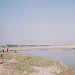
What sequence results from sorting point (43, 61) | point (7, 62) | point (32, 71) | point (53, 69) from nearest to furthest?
point (32, 71) < point (53, 69) < point (7, 62) < point (43, 61)

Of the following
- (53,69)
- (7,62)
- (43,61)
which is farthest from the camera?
A: (43,61)

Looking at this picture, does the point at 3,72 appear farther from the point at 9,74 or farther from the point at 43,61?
the point at 43,61

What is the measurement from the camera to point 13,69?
79.6ft

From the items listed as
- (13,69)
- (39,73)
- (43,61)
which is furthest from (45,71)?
(43,61)

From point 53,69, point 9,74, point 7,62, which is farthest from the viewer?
point 7,62

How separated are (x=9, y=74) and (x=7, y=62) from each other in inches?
219

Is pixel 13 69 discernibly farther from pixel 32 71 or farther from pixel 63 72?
pixel 63 72

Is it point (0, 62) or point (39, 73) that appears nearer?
point (39, 73)

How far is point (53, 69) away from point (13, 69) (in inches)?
180

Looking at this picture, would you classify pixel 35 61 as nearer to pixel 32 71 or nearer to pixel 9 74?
pixel 32 71

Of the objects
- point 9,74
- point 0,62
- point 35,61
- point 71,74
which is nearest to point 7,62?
point 0,62

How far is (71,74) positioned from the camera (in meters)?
26.7

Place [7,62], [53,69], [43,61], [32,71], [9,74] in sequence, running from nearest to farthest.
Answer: [9,74] → [32,71] → [53,69] → [7,62] → [43,61]

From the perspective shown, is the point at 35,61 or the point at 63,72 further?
the point at 35,61
